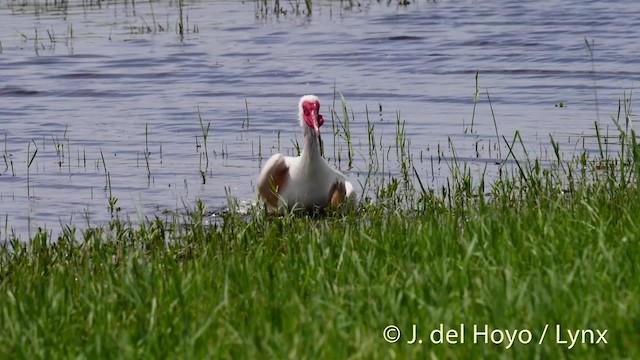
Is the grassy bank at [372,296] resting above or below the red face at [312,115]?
below

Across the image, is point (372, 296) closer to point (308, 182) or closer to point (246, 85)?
point (308, 182)

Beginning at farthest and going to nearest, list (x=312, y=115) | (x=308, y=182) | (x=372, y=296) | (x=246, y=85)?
(x=246, y=85) → (x=312, y=115) → (x=308, y=182) → (x=372, y=296)

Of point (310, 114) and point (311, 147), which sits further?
point (310, 114)

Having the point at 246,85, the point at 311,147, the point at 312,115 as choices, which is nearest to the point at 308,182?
the point at 311,147

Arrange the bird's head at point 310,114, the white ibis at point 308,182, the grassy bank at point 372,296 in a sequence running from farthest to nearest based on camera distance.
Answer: the bird's head at point 310,114, the white ibis at point 308,182, the grassy bank at point 372,296

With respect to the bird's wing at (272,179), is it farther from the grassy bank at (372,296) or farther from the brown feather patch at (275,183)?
the grassy bank at (372,296)

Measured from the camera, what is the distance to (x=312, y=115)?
9.95 meters

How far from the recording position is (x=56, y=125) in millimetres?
14789

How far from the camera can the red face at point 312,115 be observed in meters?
9.88

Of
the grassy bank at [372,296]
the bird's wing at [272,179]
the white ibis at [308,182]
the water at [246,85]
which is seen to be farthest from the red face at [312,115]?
the grassy bank at [372,296]

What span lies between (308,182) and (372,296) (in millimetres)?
4190

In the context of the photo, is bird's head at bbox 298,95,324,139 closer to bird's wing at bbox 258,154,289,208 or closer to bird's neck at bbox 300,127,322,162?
bird's neck at bbox 300,127,322,162

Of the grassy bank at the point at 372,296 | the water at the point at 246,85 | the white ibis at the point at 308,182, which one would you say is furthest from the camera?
the water at the point at 246,85

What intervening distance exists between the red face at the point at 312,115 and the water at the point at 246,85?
4.02 feet
